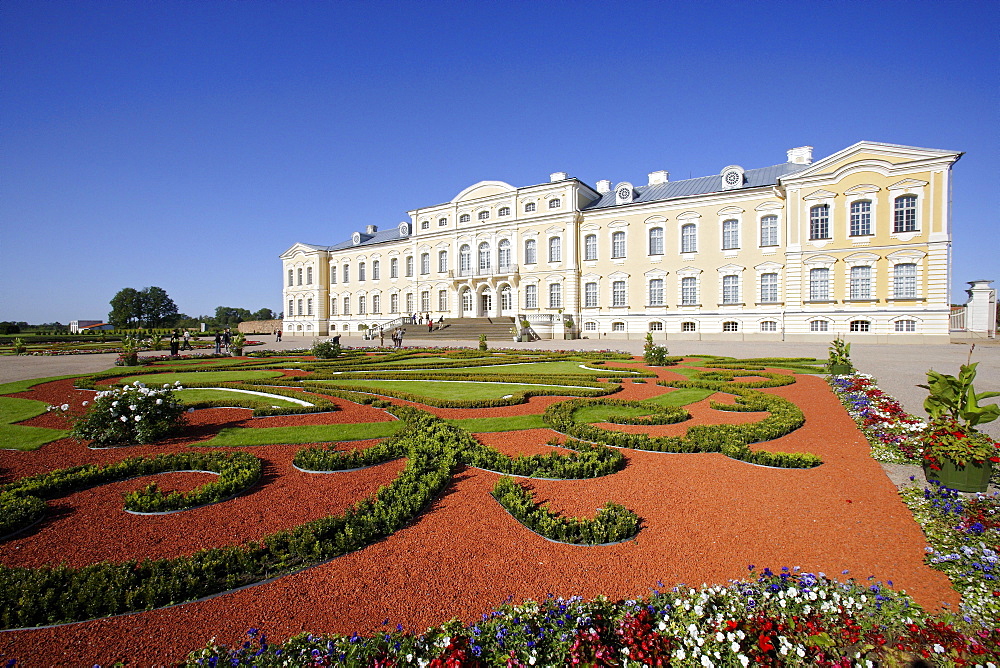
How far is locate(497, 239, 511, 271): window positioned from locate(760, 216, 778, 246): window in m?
20.2

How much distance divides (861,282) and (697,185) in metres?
13.3

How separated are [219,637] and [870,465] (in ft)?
23.4

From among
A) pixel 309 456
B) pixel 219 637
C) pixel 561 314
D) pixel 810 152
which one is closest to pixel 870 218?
pixel 810 152

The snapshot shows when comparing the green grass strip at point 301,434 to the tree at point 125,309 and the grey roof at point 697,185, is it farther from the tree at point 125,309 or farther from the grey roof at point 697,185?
the tree at point 125,309

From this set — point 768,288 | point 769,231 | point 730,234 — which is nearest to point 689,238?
point 730,234

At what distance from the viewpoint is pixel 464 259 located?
47250mm

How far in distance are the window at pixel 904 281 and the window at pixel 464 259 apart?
31.7m

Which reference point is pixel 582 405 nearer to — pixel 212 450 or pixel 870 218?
pixel 212 450

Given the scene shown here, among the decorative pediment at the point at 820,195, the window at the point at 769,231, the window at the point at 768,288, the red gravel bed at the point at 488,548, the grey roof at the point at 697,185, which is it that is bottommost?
the red gravel bed at the point at 488,548

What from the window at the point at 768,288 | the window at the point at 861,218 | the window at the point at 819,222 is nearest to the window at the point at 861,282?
the window at the point at 861,218

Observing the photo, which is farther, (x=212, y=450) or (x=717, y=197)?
(x=717, y=197)

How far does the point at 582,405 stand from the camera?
9.78 m

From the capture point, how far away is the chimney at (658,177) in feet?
135

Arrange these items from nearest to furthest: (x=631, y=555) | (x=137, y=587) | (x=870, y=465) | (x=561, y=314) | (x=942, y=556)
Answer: (x=137, y=587) < (x=942, y=556) < (x=631, y=555) < (x=870, y=465) < (x=561, y=314)
